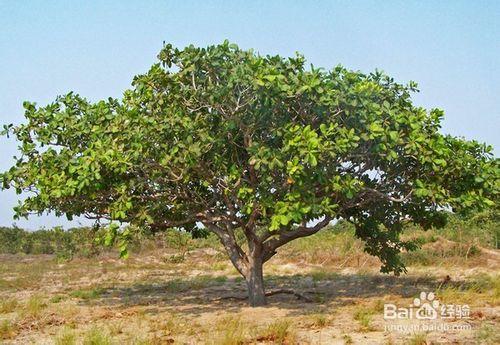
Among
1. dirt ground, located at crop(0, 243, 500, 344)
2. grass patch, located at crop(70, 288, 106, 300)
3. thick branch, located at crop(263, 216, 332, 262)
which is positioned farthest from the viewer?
grass patch, located at crop(70, 288, 106, 300)

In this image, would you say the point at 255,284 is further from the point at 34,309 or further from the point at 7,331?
the point at 7,331

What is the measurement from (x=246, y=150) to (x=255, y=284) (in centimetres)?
403

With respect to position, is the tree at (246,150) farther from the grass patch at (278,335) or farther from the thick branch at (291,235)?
the grass patch at (278,335)

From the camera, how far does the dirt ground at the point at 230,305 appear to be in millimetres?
11227

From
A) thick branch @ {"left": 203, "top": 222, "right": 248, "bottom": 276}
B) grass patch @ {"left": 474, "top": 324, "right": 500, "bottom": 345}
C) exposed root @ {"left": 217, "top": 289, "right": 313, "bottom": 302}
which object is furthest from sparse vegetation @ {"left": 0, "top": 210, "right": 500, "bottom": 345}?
thick branch @ {"left": 203, "top": 222, "right": 248, "bottom": 276}

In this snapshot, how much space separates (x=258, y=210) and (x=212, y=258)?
21.0m

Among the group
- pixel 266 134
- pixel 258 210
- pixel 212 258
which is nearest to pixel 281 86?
pixel 266 134

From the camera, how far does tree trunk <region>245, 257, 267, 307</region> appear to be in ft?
51.3

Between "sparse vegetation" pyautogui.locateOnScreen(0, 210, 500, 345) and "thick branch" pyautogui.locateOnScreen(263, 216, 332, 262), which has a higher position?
"thick branch" pyautogui.locateOnScreen(263, 216, 332, 262)

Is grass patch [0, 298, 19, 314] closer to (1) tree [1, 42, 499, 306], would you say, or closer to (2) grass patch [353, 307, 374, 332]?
(1) tree [1, 42, 499, 306]

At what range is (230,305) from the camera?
1631 cm

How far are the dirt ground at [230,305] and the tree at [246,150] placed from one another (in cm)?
229

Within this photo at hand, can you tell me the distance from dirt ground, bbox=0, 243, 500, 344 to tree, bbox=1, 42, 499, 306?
2286 mm

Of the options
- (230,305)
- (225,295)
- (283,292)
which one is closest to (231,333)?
(230,305)
